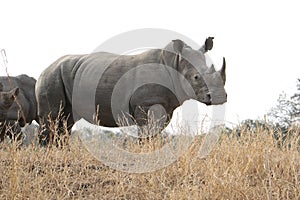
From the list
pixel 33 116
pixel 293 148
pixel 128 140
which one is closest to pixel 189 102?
pixel 128 140

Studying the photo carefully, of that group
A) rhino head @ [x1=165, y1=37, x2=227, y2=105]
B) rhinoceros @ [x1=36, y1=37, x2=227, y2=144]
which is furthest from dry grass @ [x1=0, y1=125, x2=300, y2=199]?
rhinoceros @ [x1=36, y1=37, x2=227, y2=144]

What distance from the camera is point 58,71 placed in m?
6.62

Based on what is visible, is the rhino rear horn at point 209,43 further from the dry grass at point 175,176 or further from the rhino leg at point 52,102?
the rhino leg at point 52,102

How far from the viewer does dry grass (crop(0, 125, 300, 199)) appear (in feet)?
12.8

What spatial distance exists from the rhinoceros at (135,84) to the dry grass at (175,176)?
25.1 inches

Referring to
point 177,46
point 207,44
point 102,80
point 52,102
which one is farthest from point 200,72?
point 52,102

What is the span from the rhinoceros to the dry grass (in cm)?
64

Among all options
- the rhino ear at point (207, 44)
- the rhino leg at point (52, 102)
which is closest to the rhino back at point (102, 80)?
the rhino leg at point (52, 102)

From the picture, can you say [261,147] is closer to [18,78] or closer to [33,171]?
[33,171]

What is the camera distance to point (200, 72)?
212 inches

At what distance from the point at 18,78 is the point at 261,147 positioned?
7.35m

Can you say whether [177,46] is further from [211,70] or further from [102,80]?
[102,80]

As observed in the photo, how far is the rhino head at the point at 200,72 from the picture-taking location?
17.1ft

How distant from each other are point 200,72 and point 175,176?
132cm
